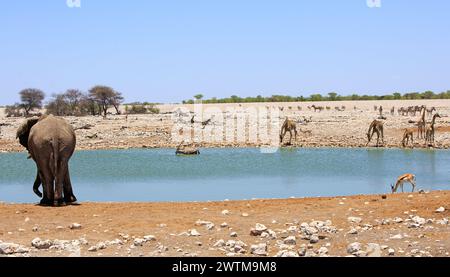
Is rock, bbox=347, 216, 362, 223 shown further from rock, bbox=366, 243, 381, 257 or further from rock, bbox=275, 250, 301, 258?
rock, bbox=275, 250, 301, 258

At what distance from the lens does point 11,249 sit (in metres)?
8.35

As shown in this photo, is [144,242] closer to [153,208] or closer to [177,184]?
[153,208]

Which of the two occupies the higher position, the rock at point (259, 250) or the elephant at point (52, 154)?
the elephant at point (52, 154)

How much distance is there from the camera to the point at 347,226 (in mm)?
9750

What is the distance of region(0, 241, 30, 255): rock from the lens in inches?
324

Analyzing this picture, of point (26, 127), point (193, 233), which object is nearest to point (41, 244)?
point (193, 233)

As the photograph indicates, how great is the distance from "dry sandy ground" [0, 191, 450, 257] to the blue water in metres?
4.25

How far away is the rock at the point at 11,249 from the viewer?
824 cm

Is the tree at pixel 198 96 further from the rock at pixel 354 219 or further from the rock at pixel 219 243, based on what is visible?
the rock at pixel 219 243

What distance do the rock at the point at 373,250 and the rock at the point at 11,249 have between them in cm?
417

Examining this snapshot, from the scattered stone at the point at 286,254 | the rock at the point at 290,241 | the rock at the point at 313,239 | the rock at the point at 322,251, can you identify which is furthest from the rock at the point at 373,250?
the rock at the point at 290,241

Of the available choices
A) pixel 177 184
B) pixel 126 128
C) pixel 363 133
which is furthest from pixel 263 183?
pixel 126 128

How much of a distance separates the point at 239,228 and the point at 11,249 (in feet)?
10.4

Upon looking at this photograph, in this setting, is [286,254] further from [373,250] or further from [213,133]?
[213,133]
